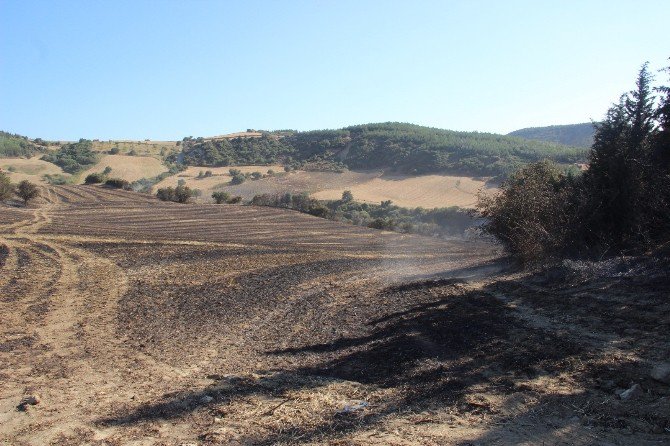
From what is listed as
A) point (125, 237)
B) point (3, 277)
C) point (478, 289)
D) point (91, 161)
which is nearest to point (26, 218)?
point (125, 237)

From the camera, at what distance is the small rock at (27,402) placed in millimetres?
5859

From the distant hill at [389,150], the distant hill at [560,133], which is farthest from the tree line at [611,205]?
the distant hill at [560,133]

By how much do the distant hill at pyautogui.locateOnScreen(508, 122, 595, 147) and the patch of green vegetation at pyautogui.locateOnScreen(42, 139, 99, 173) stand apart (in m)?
A: 99.4

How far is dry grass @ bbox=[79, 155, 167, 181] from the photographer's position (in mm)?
75500

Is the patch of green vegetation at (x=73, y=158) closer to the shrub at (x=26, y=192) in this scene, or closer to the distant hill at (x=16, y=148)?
the distant hill at (x=16, y=148)

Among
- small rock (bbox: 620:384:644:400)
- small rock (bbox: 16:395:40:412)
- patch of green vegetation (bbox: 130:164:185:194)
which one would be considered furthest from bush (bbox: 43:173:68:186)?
small rock (bbox: 620:384:644:400)

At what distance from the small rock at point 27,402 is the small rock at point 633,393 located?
6629mm

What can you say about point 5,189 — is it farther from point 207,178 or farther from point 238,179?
point 207,178

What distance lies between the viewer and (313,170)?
87688 mm

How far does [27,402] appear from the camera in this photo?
5996 mm

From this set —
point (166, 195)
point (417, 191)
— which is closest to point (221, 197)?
point (166, 195)

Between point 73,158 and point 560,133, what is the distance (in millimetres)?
119627

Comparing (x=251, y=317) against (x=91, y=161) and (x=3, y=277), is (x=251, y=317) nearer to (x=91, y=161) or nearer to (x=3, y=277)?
(x=3, y=277)

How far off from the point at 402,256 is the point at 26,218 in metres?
22.5
